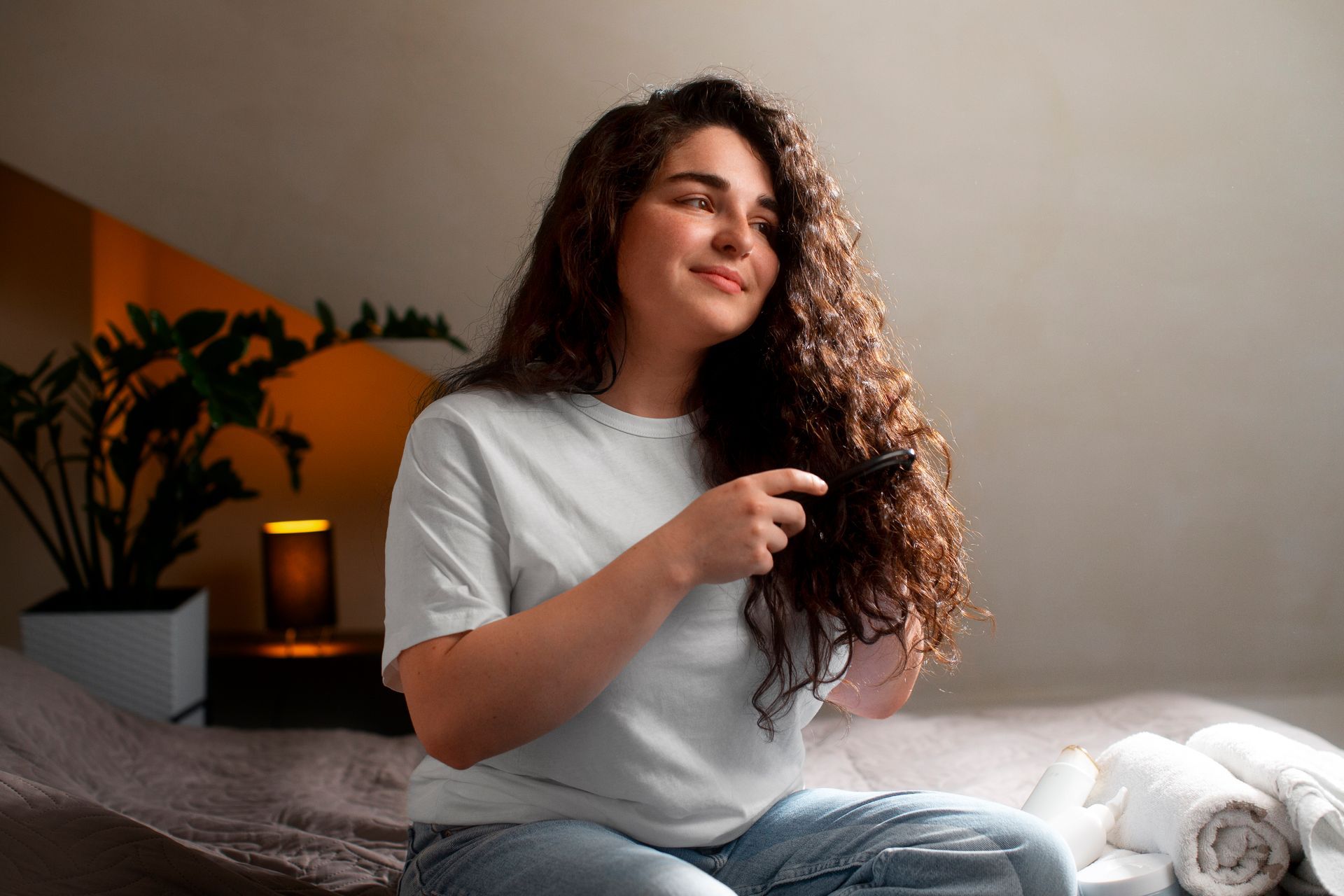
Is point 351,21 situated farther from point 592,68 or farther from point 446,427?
point 446,427

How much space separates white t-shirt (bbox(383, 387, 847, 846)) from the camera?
0.98m

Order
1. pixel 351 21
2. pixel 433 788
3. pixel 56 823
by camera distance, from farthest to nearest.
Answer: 1. pixel 351 21
2. pixel 56 823
3. pixel 433 788

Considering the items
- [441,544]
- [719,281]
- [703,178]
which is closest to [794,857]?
[441,544]

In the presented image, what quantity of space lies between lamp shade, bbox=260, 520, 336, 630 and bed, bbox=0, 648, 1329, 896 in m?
0.93

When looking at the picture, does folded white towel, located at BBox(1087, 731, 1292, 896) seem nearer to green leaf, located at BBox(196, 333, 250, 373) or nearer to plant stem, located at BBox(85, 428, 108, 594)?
green leaf, located at BBox(196, 333, 250, 373)

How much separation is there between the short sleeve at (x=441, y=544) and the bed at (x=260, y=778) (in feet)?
1.53

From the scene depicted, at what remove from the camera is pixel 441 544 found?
0.98 metres

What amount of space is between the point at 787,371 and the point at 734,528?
0.38m

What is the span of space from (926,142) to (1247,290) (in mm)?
864

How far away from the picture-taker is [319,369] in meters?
3.66

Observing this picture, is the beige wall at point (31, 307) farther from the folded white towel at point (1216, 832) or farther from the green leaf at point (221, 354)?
the folded white towel at point (1216, 832)

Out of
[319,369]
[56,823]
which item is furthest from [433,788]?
[319,369]

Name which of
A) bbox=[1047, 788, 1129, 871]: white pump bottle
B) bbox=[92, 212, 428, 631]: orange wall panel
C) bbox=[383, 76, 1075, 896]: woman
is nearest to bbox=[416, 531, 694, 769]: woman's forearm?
bbox=[383, 76, 1075, 896]: woman

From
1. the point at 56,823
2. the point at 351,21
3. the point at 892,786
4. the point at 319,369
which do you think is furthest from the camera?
the point at 319,369
